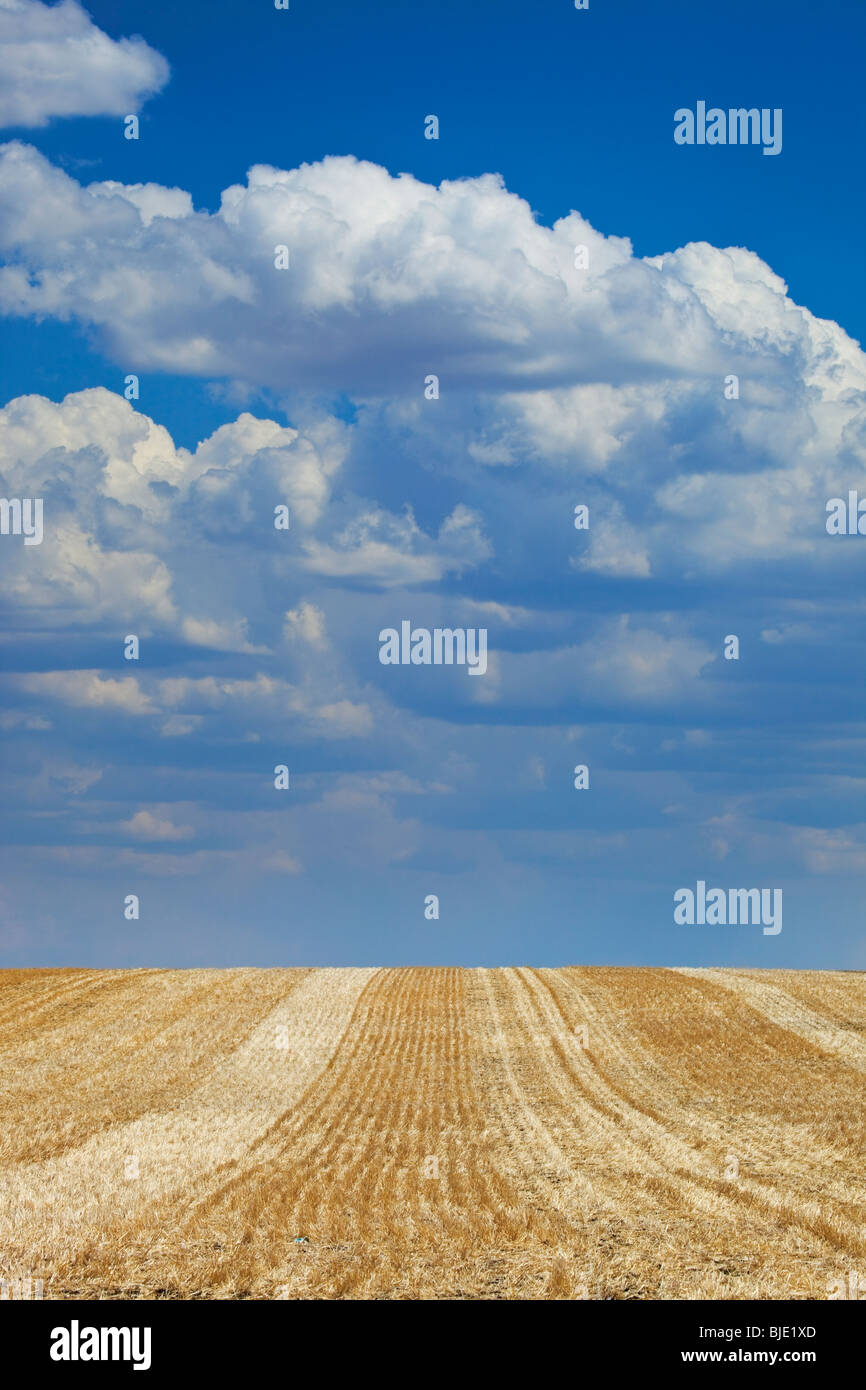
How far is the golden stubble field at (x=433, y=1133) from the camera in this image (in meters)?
16.9

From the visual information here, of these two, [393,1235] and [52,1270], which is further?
[393,1235]

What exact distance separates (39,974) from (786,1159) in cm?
4318

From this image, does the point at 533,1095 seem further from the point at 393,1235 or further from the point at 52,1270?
the point at 52,1270

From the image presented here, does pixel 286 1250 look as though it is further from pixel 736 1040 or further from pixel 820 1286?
pixel 736 1040

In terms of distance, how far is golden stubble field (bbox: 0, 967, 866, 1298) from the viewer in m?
16.9

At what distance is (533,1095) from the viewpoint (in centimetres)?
3722

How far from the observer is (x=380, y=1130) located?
3098 centimetres

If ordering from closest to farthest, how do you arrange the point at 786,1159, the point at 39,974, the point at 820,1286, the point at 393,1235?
the point at 820,1286 → the point at 393,1235 → the point at 786,1159 → the point at 39,974

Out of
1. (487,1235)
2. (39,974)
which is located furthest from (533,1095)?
(39,974)

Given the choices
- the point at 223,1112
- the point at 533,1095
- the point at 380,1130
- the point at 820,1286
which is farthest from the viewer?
the point at 533,1095

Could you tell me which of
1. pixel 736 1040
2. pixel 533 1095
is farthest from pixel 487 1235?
pixel 736 1040

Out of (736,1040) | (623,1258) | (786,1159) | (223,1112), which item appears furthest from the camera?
(736,1040)

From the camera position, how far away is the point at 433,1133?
30.7 metres

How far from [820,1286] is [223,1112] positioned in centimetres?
2074
